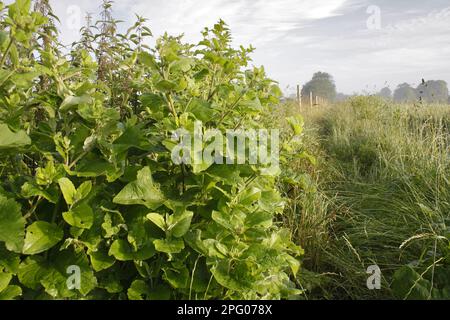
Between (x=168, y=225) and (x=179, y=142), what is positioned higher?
(x=179, y=142)

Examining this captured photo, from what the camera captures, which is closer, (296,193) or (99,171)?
(99,171)

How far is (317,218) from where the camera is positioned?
8.49ft

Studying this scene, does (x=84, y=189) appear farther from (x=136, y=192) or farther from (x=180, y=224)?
(x=180, y=224)

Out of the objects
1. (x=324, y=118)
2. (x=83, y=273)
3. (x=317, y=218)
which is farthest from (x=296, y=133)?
(x=324, y=118)

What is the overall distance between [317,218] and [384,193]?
922 mm

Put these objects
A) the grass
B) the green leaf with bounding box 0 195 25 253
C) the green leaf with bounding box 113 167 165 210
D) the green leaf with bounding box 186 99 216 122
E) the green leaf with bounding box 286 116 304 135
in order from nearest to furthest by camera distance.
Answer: the green leaf with bounding box 0 195 25 253 < the green leaf with bounding box 113 167 165 210 < the green leaf with bounding box 186 99 216 122 < the green leaf with bounding box 286 116 304 135 < the grass

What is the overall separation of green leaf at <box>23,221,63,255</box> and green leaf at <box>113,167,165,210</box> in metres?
0.22

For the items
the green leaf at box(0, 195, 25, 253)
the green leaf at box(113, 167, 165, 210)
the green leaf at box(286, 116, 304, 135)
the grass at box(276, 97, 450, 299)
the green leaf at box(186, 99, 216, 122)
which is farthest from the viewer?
the grass at box(276, 97, 450, 299)

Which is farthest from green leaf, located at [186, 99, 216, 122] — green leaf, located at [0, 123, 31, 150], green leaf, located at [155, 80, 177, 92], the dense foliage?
green leaf, located at [0, 123, 31, 150]

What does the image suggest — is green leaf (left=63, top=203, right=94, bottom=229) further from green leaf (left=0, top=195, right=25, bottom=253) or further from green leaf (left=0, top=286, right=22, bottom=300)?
green leaf (left=0, top=286, right=22, bottom=300)

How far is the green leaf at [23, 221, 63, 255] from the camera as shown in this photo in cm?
108

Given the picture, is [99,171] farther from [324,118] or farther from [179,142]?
[324,118]

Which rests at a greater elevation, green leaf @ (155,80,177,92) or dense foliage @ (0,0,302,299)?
green leaf @ (155,80,177,92)

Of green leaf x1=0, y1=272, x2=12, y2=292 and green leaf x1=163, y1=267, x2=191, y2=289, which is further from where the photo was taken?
green leaf x1=163, y1=267, x2=191, y2=289
